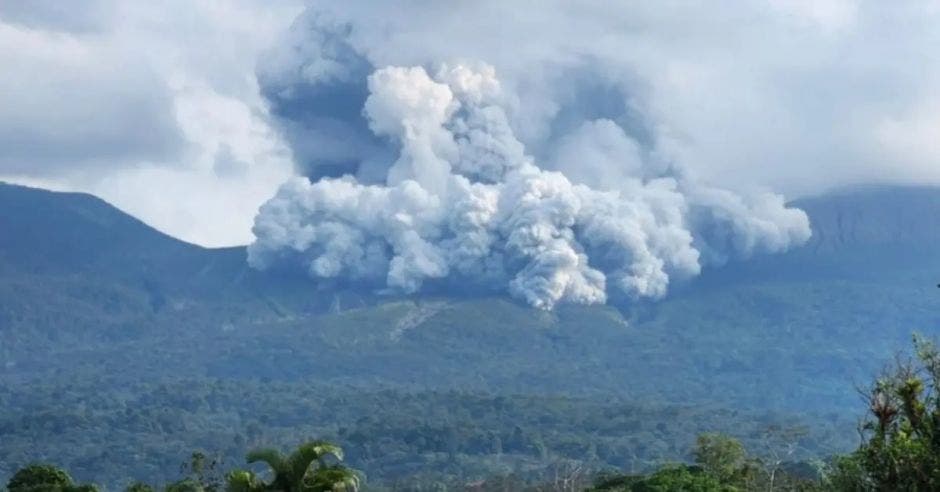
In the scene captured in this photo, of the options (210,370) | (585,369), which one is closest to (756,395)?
(585,369)

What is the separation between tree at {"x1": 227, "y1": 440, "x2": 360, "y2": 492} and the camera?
23203mm

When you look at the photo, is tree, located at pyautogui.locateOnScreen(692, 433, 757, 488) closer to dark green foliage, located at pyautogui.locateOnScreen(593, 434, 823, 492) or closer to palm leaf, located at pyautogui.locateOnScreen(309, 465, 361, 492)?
dark green foliage, located at pyautogui.locateOnScreen(593, 434, 823, 492)

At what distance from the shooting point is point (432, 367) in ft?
633

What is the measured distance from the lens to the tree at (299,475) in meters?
23.2

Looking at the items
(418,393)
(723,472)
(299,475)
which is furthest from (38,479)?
(418,393)

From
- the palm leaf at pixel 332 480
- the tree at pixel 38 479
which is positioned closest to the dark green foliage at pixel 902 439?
Result: the palm leaf at pixel 332 480

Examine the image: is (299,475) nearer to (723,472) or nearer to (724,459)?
(723,472)

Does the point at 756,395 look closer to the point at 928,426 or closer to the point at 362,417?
the point at 362,417

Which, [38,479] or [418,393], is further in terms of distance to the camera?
[418,393]

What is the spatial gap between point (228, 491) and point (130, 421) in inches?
5652

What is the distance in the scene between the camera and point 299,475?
76.6 ft

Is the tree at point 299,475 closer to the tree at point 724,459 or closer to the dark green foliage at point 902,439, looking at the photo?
the dark green foliage at point 902,439

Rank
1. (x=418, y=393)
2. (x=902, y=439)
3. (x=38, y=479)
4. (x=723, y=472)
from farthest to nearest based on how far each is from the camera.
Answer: (x=418, y=393), (x=723, y=472), (x=38, y=479), (x=902, y=439)

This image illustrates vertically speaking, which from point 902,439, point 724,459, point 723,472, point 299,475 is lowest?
point 299,475
